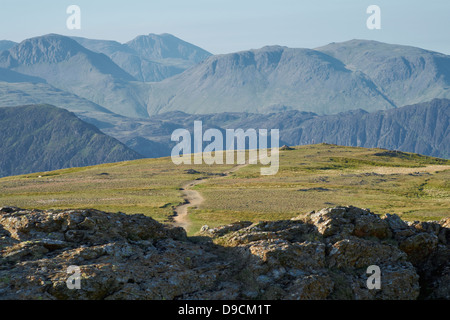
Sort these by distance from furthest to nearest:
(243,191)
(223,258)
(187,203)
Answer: (243,191)
(187,203)
(223,258)

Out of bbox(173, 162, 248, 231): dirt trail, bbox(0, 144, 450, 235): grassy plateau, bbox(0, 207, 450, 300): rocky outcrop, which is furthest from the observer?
bbox(0, 144, 450, 235): grassy plateau

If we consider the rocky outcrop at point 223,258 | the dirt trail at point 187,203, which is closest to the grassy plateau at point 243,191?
the dirt trail at point 187,203

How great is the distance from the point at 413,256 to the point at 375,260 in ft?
11.0

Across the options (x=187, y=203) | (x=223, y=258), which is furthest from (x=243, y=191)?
(x=223, y=258)

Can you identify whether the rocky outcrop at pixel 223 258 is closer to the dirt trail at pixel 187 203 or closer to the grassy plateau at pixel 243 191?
the grassy plateau at pixel 243 191

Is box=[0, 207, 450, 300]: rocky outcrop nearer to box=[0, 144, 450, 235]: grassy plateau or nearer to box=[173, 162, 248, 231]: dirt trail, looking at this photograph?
box=[0, 144, 450, 235]: grassy plateau

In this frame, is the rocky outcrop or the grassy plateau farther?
the grassy plateau

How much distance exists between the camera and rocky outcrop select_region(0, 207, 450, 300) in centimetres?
2311

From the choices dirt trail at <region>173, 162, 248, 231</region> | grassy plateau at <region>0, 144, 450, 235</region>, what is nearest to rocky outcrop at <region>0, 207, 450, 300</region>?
grassy plateau at <region>0, 144, 450, 235</region>

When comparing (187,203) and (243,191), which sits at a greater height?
(187,203)

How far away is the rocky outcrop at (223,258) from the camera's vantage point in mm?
23109

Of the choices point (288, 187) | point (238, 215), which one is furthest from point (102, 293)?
point (288, 187)

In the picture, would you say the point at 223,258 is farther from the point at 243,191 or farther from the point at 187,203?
the point at 243,191

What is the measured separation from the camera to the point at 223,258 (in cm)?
2753
